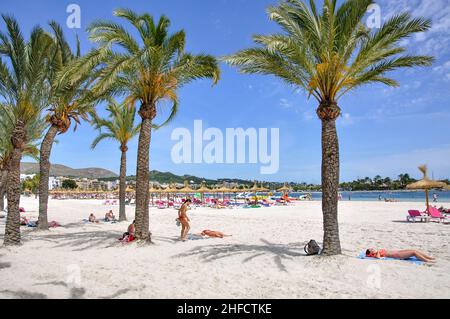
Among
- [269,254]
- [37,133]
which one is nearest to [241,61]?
[269,254]

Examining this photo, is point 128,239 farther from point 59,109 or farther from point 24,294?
point 59,109

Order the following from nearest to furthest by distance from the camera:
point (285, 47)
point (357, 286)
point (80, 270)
A: point (357, 286) → point (80, 270) → point (285, 47)

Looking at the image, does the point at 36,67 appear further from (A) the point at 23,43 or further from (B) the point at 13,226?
(B) the point at 13,226

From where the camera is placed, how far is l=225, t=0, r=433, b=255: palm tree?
25.2 ft

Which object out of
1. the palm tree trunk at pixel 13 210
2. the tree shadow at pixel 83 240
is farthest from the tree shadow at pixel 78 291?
the palm tree trunk at pixel 13 210

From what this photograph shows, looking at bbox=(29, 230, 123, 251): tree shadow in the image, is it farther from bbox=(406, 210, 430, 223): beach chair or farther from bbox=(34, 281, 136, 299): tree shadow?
bbox=(406, 210, 430, 223): beach chair

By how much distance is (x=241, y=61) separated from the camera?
834cm

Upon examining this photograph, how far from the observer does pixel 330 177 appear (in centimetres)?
775

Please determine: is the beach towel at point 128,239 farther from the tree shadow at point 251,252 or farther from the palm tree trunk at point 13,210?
the palm tree trunk at point 13,210

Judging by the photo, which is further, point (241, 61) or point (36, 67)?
point (36, 67)

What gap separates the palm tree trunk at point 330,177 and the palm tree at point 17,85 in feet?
30.3

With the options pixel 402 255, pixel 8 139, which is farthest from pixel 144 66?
pixel 8 139

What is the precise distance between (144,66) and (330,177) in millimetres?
6549
